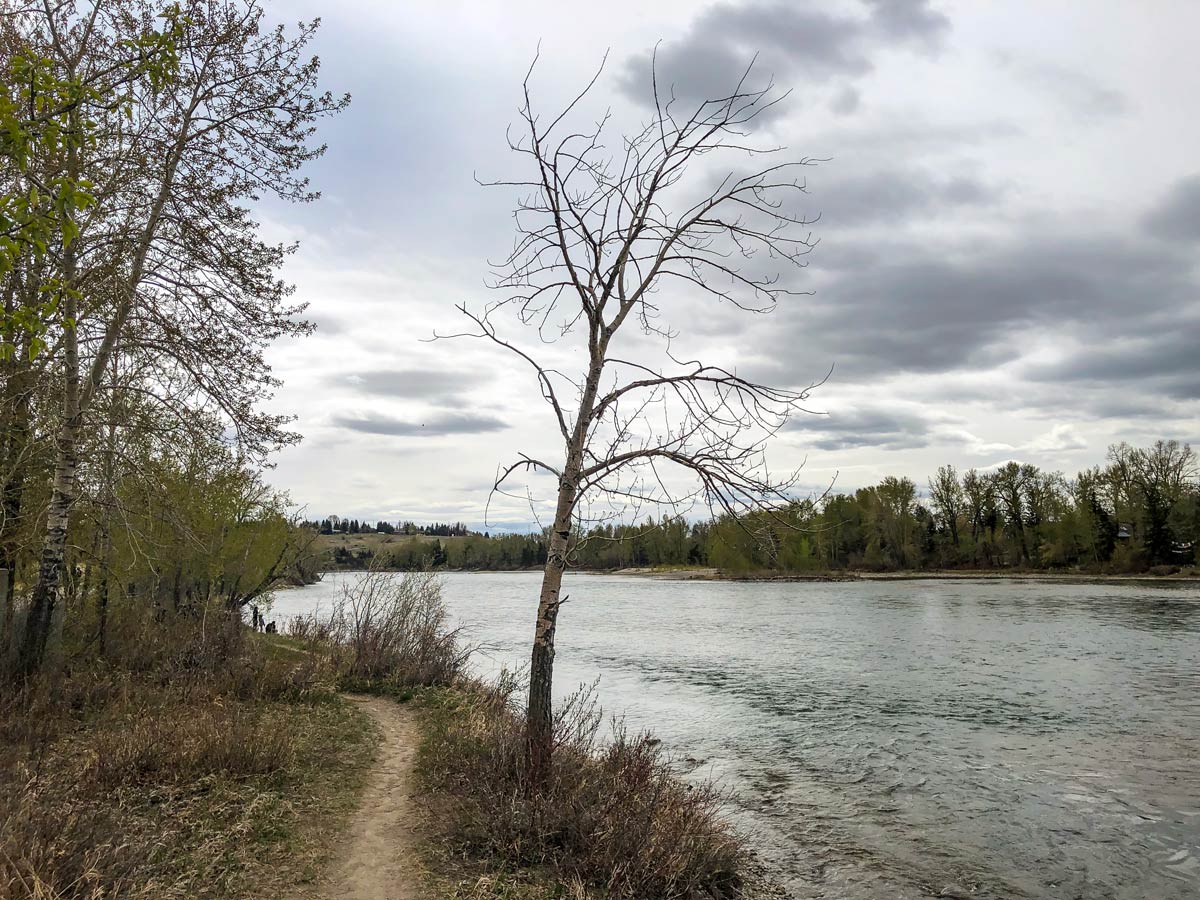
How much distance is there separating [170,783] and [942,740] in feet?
44.3

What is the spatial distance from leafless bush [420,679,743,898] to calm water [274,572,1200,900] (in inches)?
61.9

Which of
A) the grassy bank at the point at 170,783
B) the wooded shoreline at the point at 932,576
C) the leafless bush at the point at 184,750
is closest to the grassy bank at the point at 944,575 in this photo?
the wooded shoreline at the point at 932,576

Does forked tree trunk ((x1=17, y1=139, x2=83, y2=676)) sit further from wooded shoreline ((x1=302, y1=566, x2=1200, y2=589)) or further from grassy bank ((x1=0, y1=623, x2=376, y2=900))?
wooded shoreline ((x1=302, y1=566, x2=1200, y2=589))

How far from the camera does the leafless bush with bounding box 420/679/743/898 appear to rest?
22.3ft

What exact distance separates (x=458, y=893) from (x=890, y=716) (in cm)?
1357

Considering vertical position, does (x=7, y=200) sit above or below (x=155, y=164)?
below

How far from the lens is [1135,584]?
59719 mm

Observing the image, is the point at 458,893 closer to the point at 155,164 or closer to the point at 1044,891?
the point at 1044,891

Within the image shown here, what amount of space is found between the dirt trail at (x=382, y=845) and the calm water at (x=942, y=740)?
14.4 feet

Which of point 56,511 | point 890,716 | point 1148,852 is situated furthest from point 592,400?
point 890,716

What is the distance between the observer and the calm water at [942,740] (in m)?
9.02

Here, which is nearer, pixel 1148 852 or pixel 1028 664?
pixel 1148 852

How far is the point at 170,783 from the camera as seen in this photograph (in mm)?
7684

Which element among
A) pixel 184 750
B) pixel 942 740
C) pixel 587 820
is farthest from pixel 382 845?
pixel 942 740
